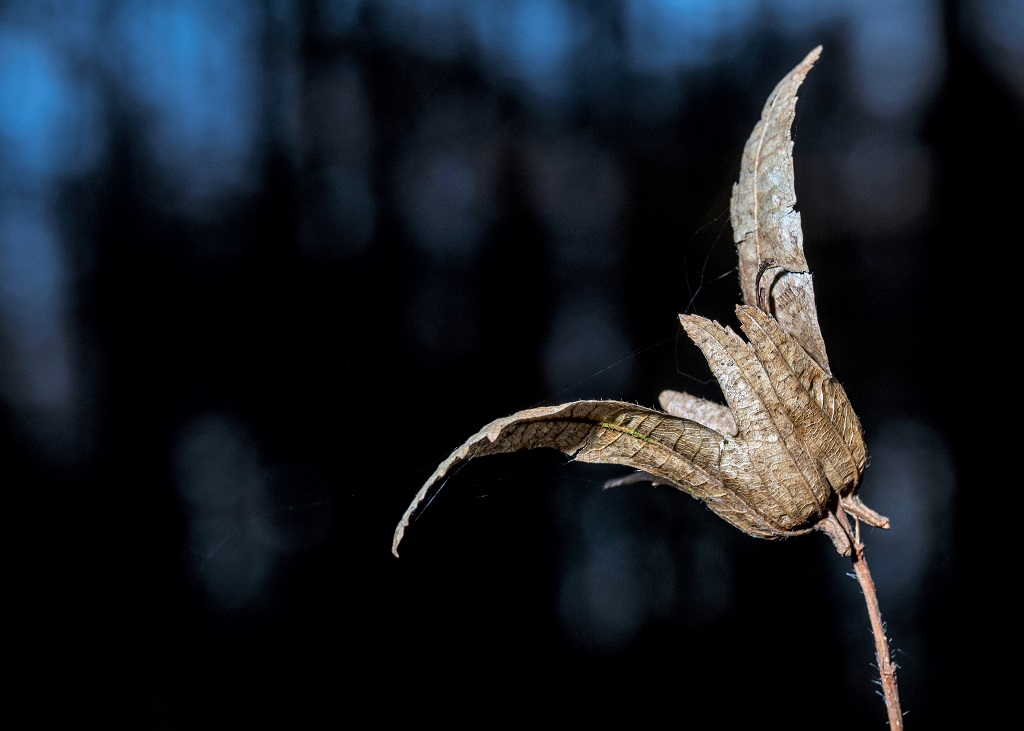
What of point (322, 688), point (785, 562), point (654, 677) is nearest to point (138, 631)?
point (322, 688)

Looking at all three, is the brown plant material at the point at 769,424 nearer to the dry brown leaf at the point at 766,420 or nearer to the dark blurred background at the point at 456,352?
the dry brown leaf at the point at 766,420

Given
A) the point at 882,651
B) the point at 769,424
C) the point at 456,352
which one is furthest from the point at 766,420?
the point at 456,352

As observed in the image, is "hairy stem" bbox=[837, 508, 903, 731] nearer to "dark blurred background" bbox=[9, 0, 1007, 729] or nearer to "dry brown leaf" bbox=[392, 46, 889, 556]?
"dry brown leaf" bbox=[392, 46, 889, 556]

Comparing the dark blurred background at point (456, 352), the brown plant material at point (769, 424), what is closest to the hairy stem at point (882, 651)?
the brown plant material at point (769, 424)

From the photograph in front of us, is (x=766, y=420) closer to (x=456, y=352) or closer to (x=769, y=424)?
(x=769, y=424)

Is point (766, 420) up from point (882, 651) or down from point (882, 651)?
up

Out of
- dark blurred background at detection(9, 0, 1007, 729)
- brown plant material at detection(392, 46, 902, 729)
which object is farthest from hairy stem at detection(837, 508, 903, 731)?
dark blurred background at detection(9, 0, 1007, 729)

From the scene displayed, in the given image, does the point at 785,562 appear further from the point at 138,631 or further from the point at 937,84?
the point at 138,631
